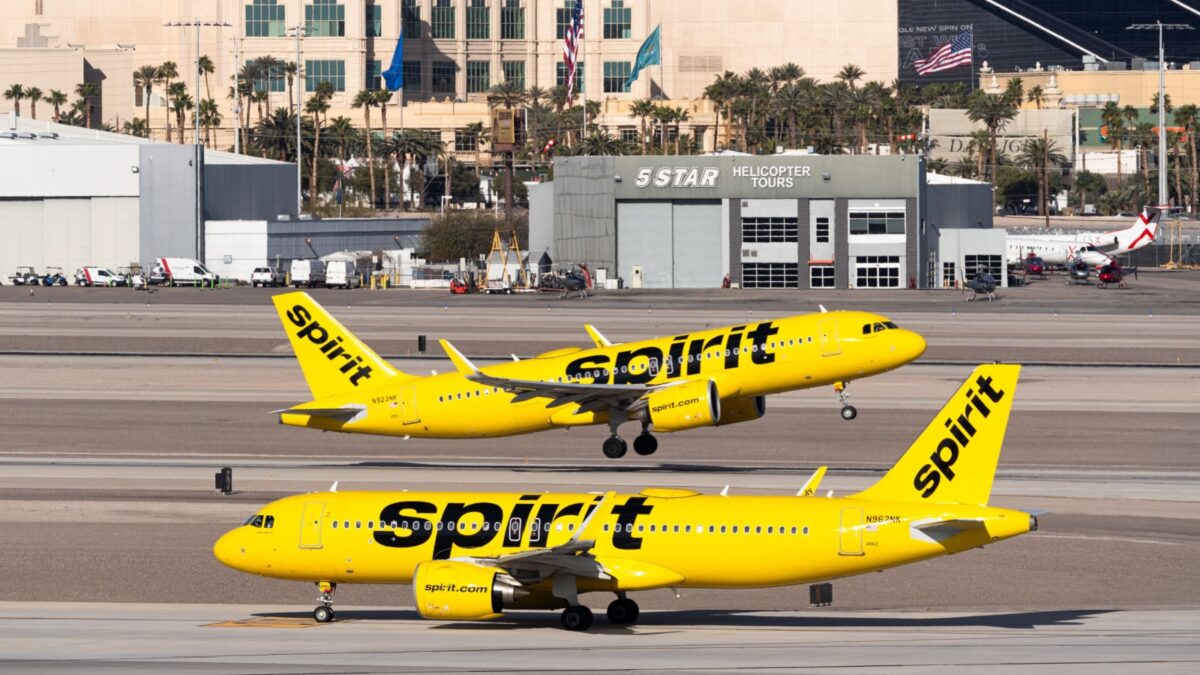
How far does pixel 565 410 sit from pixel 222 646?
2471 cm

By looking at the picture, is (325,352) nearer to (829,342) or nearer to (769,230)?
(829,342)

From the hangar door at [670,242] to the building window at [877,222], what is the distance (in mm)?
11741

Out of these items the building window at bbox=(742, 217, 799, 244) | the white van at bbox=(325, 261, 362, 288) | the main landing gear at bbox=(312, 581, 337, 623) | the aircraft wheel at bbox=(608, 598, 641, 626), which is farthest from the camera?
the white van at bbox=(325, 261, 362, 288)

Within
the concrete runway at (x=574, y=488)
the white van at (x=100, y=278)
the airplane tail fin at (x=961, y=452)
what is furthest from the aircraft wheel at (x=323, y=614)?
the white van at (x=100, y=278)

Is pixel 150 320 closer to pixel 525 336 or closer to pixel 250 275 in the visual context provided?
pixel 525 336

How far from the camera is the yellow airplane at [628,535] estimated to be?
3909 centimetres

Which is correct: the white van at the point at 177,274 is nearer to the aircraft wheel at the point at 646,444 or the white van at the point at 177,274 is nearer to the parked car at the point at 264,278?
the parked car at the point at 264,278

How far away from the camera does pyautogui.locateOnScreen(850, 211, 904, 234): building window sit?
510 feet

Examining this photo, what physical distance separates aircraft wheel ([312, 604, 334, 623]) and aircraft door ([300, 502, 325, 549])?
1806mm

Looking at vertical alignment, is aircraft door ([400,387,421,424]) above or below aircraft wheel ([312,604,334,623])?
above

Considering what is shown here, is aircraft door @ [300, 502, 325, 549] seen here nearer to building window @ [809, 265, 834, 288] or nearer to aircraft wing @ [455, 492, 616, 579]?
aircraft wing @ [455, 492, 616, 579]

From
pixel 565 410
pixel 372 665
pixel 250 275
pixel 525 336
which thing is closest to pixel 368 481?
pixel 565 410

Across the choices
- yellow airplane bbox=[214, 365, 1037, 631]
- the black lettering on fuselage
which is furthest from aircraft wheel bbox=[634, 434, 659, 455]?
the black lettering on fuselage

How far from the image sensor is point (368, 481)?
60.9m
